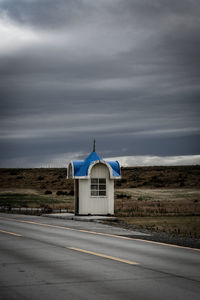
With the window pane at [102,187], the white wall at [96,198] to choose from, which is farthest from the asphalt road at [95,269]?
the window pane at [102,187]

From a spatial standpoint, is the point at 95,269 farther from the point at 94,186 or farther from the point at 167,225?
the point at 94,186

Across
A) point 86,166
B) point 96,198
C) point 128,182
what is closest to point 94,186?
point 96,198

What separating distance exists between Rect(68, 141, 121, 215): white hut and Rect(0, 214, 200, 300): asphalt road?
42.7ft

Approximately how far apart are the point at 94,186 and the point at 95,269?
20.5 metres

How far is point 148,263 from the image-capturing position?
12.0 m

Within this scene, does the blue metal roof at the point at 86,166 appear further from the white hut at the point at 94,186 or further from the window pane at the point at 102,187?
the window pane at the point at 102,187

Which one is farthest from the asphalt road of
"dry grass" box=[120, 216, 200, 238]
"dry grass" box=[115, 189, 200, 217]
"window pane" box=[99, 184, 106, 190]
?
"dry grass" box=[115, 189, 200, 217]

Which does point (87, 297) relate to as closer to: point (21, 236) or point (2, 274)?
point (2, 274)

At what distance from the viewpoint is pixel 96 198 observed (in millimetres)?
31281

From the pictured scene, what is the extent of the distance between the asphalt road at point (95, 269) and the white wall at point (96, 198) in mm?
12996

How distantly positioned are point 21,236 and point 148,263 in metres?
7.82

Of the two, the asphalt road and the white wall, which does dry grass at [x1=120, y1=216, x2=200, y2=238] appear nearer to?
the white wall

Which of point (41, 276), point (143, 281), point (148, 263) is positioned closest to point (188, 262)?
point (148, 263)

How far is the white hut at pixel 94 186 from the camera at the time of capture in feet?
102
